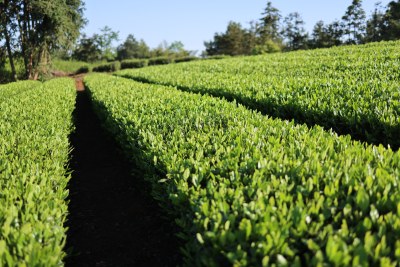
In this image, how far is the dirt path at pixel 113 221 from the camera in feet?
16.0

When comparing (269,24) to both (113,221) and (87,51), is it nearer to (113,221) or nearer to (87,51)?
(87,51)

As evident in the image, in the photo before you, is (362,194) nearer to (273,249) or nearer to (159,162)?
(273,249)

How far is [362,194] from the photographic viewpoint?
9.40ft

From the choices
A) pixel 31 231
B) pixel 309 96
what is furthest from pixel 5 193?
pixel 309 96

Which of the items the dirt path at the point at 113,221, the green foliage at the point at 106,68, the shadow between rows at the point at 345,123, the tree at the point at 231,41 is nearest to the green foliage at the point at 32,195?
the dirt path at the point at 113,221

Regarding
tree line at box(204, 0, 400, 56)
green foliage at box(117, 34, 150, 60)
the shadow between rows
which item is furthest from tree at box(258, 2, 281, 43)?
the shadow between rows

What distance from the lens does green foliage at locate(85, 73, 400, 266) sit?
8.00ft

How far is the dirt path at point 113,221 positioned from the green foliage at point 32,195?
0.66m

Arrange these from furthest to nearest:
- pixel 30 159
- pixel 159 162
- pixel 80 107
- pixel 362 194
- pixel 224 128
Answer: pixel 80 107
pixel 224 128
pixel 30 159
pixel 159 162
pixel 362 194

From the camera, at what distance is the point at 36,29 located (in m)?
34.5

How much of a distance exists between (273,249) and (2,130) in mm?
6178

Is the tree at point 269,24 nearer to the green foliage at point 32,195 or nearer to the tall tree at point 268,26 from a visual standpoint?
the tall tree at point 268,26

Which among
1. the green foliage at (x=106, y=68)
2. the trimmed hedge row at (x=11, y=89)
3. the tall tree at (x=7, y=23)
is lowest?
the trimmed hedge row at (x=11, y=89)

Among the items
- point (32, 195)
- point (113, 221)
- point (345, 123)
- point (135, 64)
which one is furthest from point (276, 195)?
point (135, 64)
